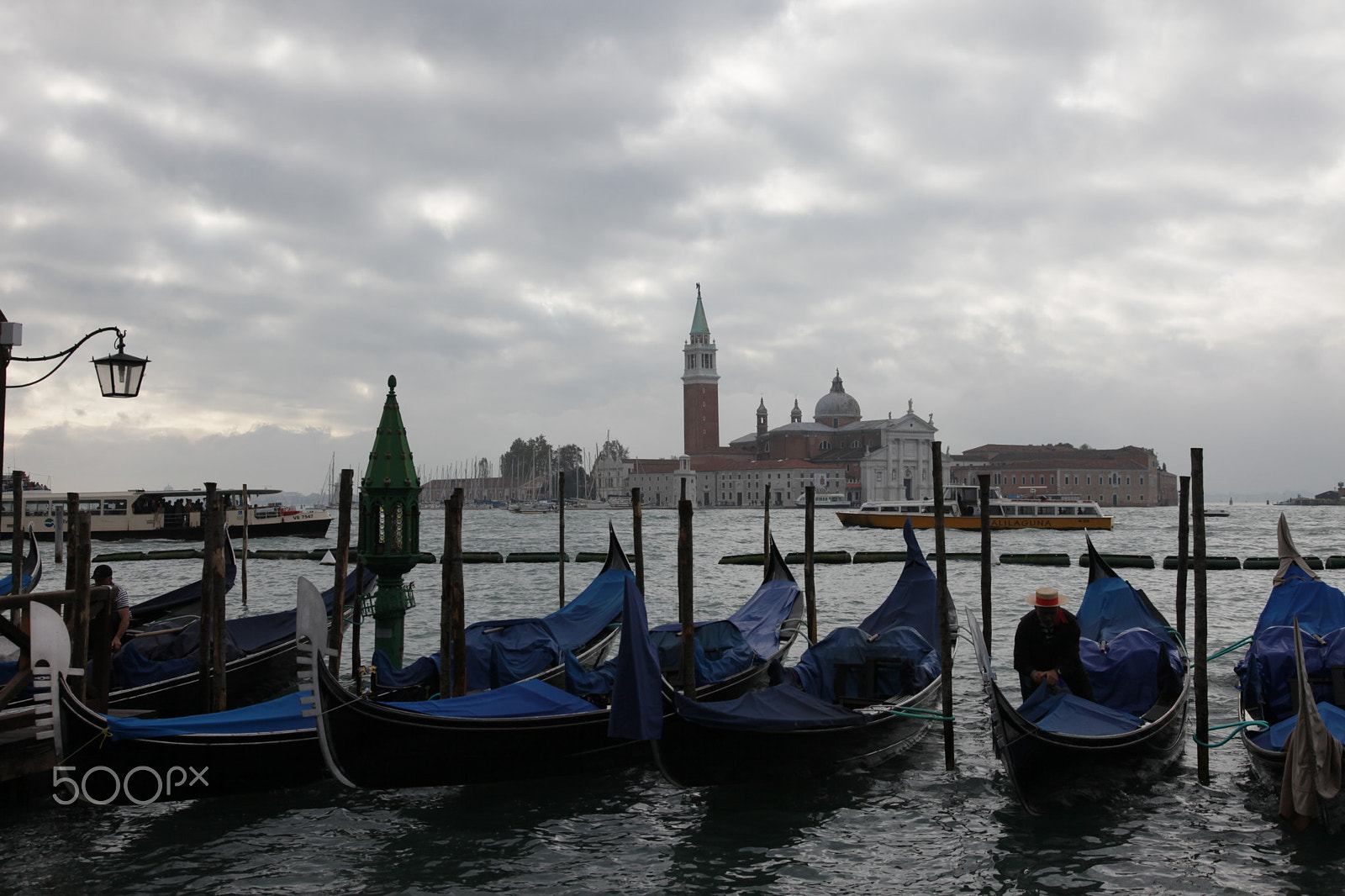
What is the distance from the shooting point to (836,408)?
293 feet

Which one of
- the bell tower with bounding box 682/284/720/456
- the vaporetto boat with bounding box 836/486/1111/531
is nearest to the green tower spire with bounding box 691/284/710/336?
the bell tower with bounding box 682/284/720/456

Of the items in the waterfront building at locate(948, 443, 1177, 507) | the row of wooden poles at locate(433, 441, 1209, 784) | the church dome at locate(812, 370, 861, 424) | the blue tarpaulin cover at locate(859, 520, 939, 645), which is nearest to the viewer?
the row of wooden poles at locate(433, 441, 1209, 784)

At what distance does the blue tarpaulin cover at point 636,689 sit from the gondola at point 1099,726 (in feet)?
5.24

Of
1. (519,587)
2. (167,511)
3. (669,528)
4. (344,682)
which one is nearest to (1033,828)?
(344,682)

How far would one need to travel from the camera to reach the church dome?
88.9 meters

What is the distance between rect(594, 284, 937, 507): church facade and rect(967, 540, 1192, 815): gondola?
219ft

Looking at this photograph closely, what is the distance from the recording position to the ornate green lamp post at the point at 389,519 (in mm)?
7301

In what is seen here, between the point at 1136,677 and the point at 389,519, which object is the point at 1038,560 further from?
the point at 389,519

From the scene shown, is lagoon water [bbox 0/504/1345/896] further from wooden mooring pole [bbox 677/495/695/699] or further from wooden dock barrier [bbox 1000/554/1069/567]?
wooden dock barrier [bbox 1000/554/1069/567]

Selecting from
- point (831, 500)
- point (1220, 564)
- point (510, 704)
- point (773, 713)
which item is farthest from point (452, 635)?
point (831, 500)

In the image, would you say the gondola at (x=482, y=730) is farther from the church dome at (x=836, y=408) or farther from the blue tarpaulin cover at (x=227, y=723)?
the church dome at (x=836, y=408)

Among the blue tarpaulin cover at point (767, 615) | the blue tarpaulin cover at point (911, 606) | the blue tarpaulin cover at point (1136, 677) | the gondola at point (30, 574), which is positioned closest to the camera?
the blue tarpaulin cover at point (1136, 677)

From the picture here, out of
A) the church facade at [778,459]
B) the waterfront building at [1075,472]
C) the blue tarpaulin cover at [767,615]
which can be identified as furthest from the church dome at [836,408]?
the blue tarpaulin cover at [767,615]

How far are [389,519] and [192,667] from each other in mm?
1534
